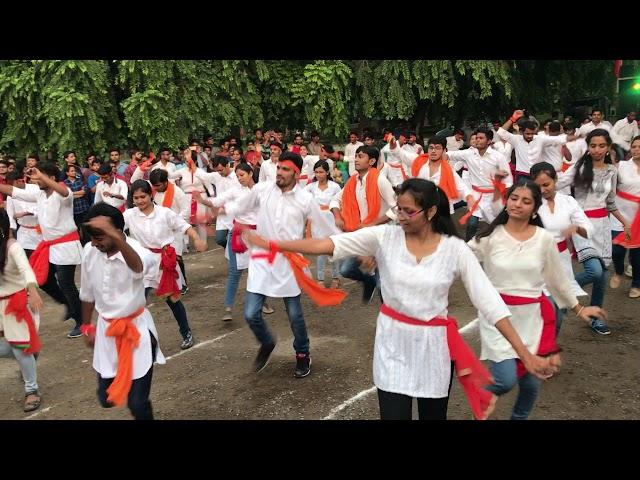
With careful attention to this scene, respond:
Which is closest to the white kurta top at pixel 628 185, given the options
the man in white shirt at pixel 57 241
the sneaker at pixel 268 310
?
the sneaker at pixel 268 310

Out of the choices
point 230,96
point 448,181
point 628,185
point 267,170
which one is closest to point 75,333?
point 267,170

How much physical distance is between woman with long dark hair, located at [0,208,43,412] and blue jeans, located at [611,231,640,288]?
6022 millimetres

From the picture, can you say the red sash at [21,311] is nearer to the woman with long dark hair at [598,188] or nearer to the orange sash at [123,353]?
the orange sash at [123,353]

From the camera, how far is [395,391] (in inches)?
126

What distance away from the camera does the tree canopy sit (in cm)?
1380

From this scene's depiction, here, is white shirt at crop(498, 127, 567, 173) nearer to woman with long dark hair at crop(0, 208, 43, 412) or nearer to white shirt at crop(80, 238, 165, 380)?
white shirt at crop(80, 238, 165, 380)

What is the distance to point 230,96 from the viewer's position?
614 inches

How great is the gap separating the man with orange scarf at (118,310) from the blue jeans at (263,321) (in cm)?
131

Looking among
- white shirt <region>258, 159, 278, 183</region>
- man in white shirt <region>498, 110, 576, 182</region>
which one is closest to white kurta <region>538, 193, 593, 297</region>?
man in white shirt <region>498, 110, 576, 182</region>

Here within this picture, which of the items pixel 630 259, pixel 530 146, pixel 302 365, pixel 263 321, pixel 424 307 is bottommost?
pixel 302 365

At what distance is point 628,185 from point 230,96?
10966 millimetres

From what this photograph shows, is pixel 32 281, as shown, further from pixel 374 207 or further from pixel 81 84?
pixel 81 84

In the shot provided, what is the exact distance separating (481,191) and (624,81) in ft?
39.0

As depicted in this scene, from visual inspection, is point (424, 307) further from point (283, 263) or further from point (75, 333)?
point (75, 333)
